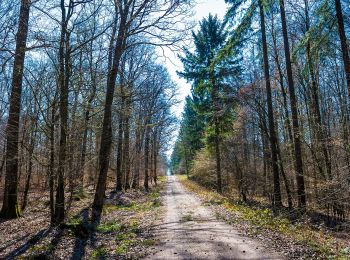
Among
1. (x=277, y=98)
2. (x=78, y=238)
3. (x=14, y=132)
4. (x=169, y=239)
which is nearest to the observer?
(x=169, y=239)

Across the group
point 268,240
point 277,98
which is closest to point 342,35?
point 268,240

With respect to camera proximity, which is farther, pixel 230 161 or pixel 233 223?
pixel 230 161

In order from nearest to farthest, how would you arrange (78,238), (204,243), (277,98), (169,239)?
1. (204,243)
2. (169,239)
3. (78,238)
4. (277,98)

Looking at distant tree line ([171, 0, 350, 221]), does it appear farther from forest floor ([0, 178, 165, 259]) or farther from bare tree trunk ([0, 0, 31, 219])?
bare tree trunk ([0, 0, 31, 219])

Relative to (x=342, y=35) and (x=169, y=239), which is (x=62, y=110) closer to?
(x=169, y=239)

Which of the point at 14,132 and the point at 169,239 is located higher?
the point at 14,132

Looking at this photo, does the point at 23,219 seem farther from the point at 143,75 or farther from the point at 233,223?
the point at 143,75

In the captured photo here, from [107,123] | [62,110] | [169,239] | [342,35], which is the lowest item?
[169,239]

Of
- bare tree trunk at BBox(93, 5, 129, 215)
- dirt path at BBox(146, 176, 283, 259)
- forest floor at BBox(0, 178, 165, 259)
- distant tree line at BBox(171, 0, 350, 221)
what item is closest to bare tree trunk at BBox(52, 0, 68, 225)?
forest floor at BBox(0, 178, 165, 259)

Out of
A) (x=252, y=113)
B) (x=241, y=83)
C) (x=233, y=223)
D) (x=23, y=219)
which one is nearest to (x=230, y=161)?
(x=252, y=113)

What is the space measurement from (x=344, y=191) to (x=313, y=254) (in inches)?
113

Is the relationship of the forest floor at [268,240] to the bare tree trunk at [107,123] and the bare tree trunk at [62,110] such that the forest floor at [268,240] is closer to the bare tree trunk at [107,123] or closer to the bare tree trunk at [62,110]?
the bare tree trunk at [62,110]

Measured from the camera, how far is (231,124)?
73.2 ft

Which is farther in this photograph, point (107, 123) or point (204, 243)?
point (107, 123)
